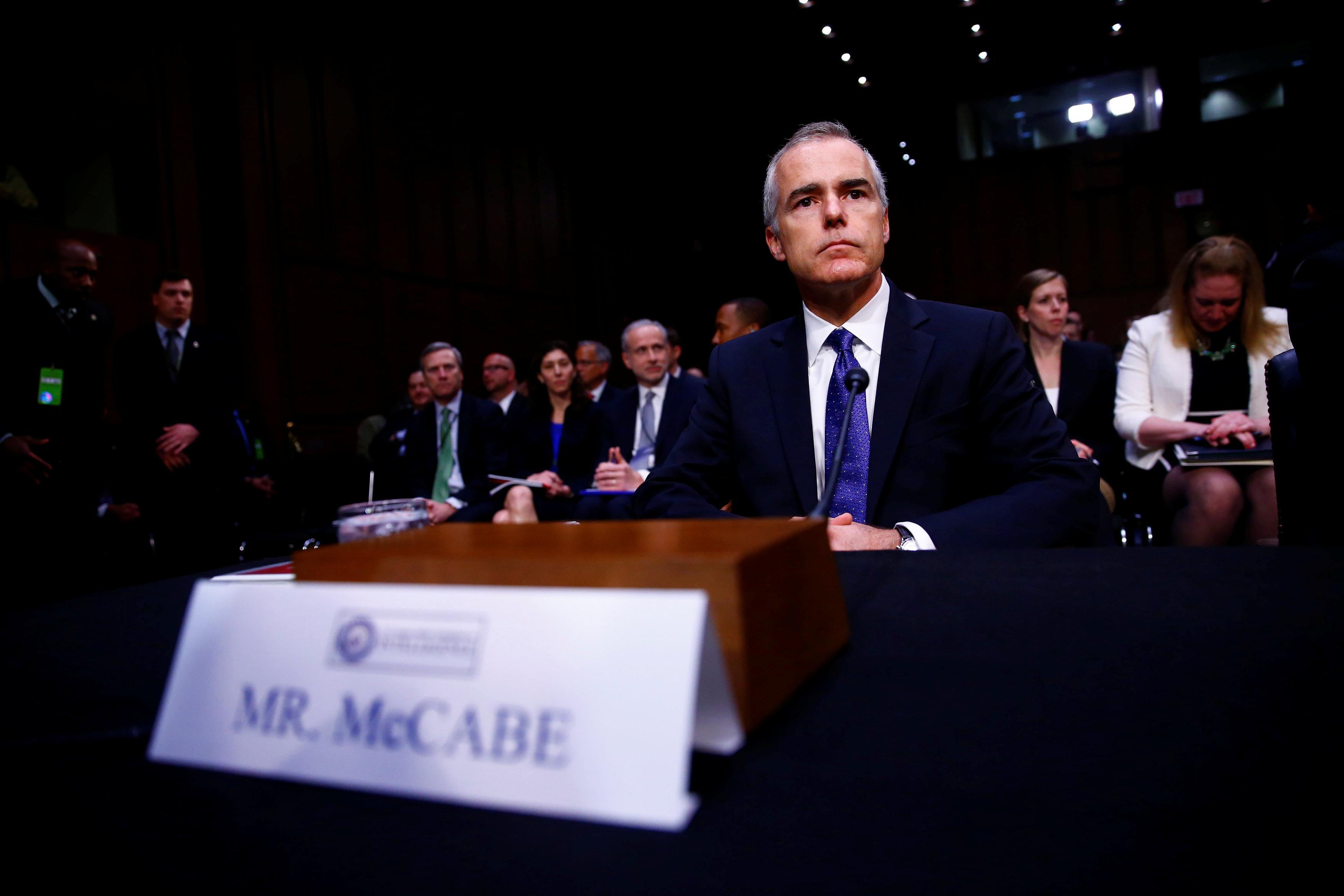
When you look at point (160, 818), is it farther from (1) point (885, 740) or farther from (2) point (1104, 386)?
(2) point (1104, 386)

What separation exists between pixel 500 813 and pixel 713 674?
0.37ft

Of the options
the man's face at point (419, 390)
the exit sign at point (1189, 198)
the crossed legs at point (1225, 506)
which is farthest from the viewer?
the exit sign at point (1189, 198)

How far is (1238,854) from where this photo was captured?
0.30 metres

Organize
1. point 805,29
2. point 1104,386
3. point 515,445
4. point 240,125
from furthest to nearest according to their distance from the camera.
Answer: point 805,29, point 240,125, point 515,445, point 1104,386

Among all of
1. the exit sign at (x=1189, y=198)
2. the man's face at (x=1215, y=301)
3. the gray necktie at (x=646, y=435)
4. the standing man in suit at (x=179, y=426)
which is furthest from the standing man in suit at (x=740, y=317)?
the exit sign at (x=1189, y=198)

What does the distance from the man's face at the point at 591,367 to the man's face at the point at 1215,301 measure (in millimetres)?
2983

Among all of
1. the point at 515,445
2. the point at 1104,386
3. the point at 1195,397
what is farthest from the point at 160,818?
the point at 515,445

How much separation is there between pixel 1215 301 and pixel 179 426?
4023 mm

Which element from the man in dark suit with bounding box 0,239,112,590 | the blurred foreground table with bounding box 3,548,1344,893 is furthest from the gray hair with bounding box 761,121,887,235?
the man in dark suit with bounding box 0,239,112,590

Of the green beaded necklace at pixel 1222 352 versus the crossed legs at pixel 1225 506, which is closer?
the crossed legs at pixel 1225 506

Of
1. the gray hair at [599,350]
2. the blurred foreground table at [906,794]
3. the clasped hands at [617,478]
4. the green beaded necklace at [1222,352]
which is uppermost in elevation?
the gray hair at [599,350]

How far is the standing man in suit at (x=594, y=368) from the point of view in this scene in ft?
15.6

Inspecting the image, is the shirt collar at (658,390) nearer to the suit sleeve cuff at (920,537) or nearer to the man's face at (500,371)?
the man's face at (500,371)

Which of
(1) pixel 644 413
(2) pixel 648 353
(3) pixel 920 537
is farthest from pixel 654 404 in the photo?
(3) pixel 920 537
